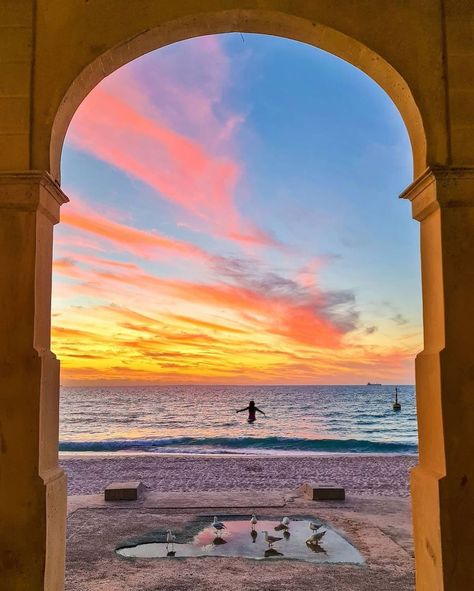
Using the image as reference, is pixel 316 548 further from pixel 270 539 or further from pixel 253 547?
pixel 253 547

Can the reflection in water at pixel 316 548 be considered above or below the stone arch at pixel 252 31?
below

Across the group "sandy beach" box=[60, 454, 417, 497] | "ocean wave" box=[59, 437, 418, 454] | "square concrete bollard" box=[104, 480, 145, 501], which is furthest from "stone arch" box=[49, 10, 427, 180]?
"ocean wave" box=[59, 437, 418, 454]

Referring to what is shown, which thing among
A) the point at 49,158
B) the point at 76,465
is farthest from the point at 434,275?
the point at 76,465

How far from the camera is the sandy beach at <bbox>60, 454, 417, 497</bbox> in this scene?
13695 millimetres

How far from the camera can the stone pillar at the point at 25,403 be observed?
3365mm

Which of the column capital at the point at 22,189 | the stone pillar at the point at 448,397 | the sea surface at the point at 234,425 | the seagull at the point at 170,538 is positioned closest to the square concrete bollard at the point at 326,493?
the seagull at the point at 170,538

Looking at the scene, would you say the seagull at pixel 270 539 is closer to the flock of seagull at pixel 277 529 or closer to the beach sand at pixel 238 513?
the flock of seagull at pixel 277 529

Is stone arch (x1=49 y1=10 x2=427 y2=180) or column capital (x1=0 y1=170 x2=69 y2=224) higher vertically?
stone arch (x1=49 y1=10 x2=427 y2=180)

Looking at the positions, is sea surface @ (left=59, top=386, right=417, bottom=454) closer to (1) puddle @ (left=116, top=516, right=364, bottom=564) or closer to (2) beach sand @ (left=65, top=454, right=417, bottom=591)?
(2) beach sand @ (left=65, top=454, right=417, bottom=591)

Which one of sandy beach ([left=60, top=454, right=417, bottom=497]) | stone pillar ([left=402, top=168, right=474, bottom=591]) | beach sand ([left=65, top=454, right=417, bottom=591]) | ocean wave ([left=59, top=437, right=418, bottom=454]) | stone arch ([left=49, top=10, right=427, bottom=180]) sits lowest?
ocean wave ([left=59, top=437, right=418, bottom=454])

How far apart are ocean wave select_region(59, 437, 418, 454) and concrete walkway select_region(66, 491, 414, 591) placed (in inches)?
844

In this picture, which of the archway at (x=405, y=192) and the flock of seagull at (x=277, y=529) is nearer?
the archway at (x=405, y=192)

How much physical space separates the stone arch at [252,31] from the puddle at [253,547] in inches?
183

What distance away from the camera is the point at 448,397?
3.44m
